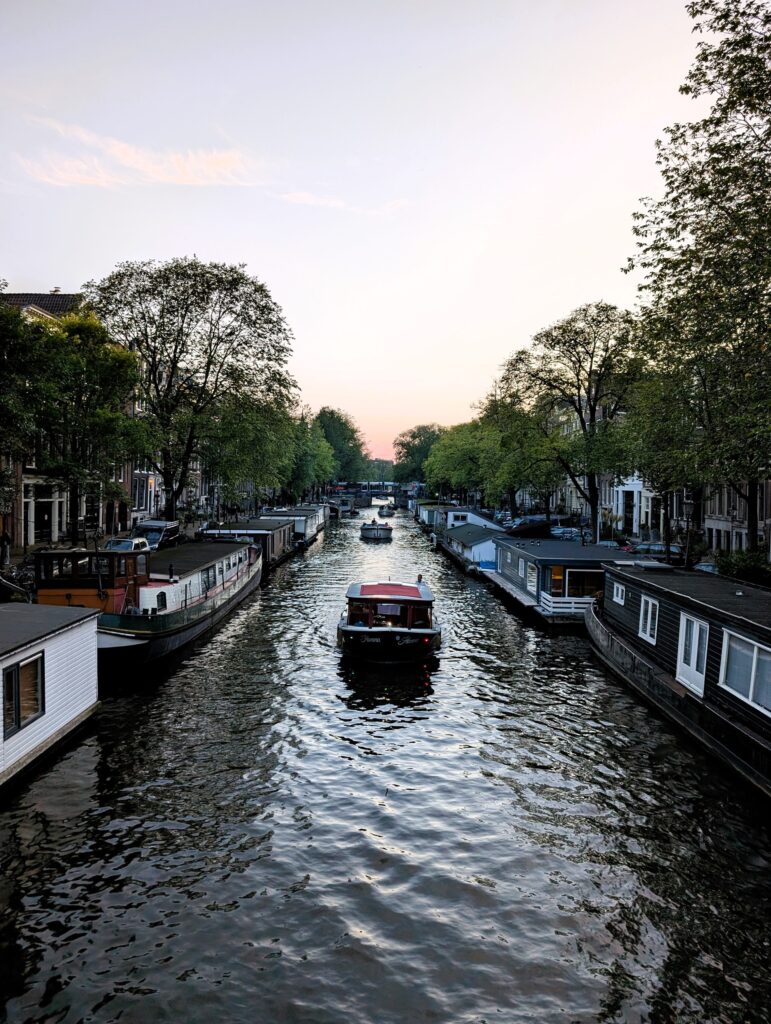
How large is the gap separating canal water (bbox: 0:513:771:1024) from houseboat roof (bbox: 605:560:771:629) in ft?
12.3

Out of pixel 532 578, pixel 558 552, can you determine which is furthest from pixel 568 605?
pixel 532 578

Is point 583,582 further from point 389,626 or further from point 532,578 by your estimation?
point 389,626

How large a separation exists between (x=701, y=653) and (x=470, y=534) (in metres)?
42.6

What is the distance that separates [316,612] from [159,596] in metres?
11.7

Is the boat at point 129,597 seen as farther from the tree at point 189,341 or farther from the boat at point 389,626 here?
the tree at point 189,341

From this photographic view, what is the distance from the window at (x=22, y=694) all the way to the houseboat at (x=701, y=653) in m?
15.9

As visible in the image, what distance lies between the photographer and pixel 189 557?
36.4m

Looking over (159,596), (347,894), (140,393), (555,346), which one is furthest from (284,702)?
(555,346)

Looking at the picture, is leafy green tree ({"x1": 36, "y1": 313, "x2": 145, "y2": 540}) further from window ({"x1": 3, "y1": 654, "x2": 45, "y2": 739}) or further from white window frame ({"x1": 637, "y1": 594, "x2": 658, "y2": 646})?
white window frame ({"x1": 637, "y1": 594, "x2": 658, "y2": 646})

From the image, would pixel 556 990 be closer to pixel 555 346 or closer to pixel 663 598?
pixel 663 598

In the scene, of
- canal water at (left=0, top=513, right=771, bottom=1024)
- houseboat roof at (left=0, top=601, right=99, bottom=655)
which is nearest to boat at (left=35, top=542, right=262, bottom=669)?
canal water at (left=0, top=513, right=771, bottom=1024)

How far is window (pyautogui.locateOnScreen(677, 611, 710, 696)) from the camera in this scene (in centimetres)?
2078

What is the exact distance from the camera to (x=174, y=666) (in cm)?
2716

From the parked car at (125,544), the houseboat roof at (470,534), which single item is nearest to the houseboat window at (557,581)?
the houseboat roof at (470,534)
